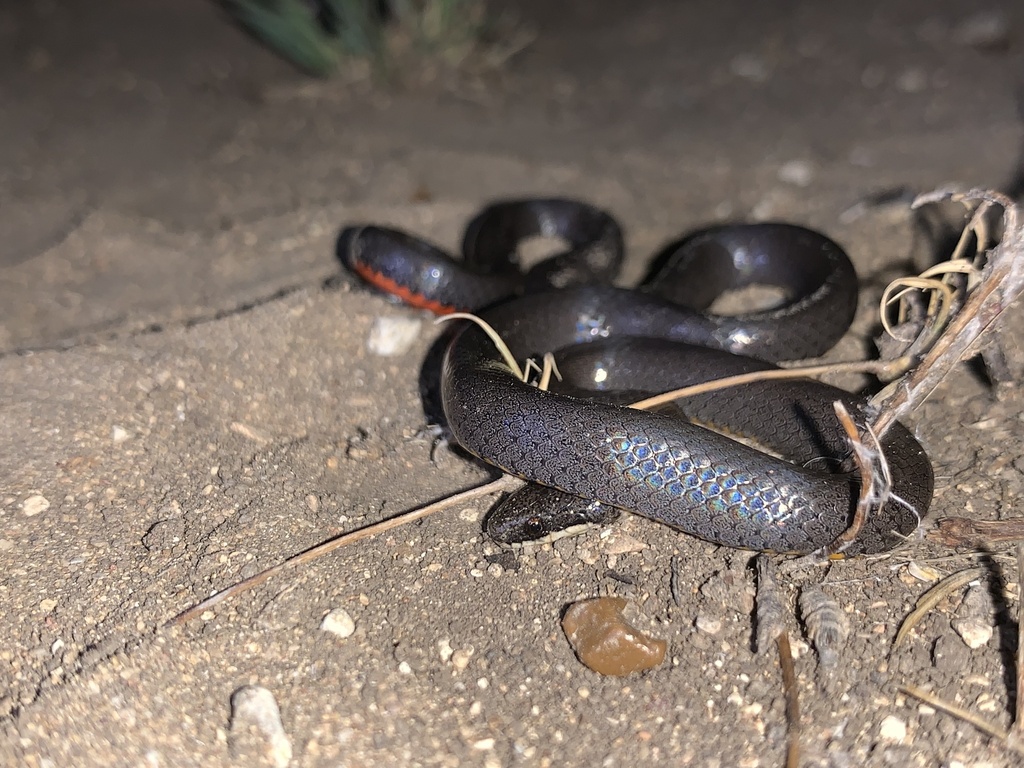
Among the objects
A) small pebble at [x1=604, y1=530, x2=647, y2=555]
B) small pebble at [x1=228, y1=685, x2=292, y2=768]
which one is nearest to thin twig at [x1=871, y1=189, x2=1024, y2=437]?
small pebble at [x1=604, y1=530, x2=647, y2=555]

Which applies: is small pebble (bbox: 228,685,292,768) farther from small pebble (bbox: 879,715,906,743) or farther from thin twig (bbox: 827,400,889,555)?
thin twig (bbox: 827,400,889,555)

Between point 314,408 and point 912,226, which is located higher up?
point 912,226

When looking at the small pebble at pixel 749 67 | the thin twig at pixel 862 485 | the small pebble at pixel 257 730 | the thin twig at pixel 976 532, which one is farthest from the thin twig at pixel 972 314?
the small pebble at pixel 749 67

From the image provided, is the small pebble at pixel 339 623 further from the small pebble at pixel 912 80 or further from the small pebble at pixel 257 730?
the small pebble at pixel 912 80

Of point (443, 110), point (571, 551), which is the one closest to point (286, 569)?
point (571, 551)

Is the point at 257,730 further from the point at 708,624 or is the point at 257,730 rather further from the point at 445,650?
the point at 708,624

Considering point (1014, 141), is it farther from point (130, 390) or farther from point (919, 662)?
point (130, 390)

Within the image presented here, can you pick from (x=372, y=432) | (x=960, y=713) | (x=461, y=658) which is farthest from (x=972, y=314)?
(x=372, y=432)
